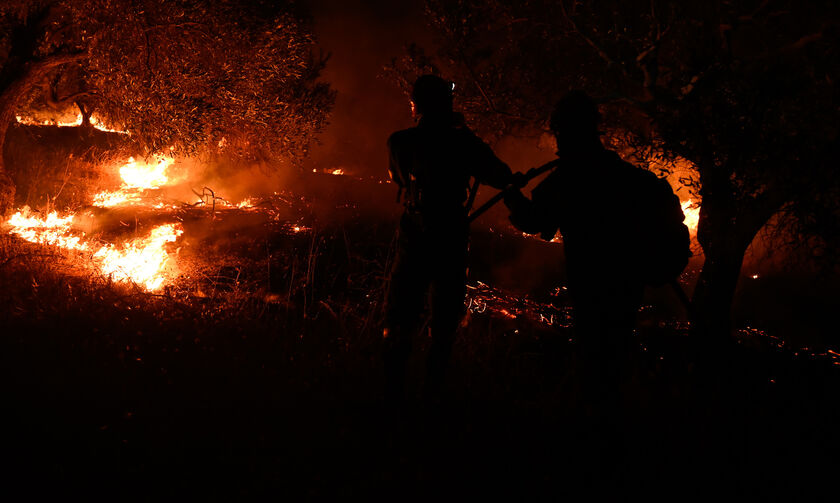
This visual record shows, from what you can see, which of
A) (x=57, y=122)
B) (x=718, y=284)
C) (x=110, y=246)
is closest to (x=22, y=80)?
(x=110, y=246)

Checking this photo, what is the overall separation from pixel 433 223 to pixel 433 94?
3.30 ft

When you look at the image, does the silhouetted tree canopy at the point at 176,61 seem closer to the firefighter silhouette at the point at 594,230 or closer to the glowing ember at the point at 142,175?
the glowing ember at the point at 142,175

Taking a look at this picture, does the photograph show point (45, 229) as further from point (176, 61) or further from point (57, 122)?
point (57, 122)

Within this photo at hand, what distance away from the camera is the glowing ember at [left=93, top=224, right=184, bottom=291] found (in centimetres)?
808

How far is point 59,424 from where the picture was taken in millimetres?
3330

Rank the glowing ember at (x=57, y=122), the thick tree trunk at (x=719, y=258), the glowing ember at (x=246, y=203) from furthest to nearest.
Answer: the glowing ember at (x=57, y=122) → the glowing ember at (x=246, y=203) → the thick tree trunk at (x=719, y=258)

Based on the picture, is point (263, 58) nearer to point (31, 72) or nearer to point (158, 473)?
point (31, 72)

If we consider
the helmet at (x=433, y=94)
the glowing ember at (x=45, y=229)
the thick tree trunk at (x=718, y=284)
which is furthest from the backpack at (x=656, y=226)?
the glowing ember at (x=45, y=229)

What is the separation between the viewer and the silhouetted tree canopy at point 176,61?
27.1 ft

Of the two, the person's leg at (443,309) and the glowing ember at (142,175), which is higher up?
the glowing ember at (142,175)

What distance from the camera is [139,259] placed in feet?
30.7

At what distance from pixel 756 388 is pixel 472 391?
361 centimetres

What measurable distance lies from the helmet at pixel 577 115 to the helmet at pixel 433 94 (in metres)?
1.00

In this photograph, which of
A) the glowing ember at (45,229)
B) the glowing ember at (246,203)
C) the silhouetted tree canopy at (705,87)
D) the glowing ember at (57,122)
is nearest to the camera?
the silhouetted tree canopy at (705,87)
